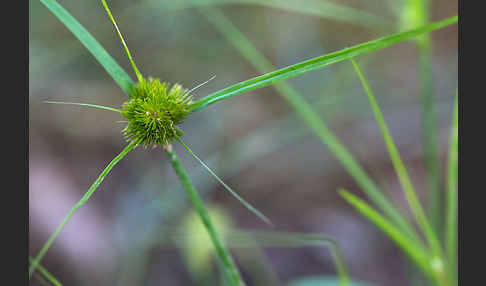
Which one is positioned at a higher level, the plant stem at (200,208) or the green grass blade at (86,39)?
the green grass blade at (86,39)

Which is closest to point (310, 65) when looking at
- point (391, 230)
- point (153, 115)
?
point (153, 115)

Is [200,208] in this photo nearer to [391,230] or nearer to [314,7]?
[391,230]

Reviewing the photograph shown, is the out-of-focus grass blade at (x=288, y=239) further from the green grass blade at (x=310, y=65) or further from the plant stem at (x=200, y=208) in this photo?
the green grass blade at (x=310, y=65)

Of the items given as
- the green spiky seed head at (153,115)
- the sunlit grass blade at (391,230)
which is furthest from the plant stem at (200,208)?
the sunlit grass blade at (391,230)

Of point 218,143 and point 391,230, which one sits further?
point 218,143

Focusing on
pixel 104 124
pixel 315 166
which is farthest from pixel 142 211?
pixel 315 166

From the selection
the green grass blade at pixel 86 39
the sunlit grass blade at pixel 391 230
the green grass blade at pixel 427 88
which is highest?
the green grass blade at pixel 427 88
